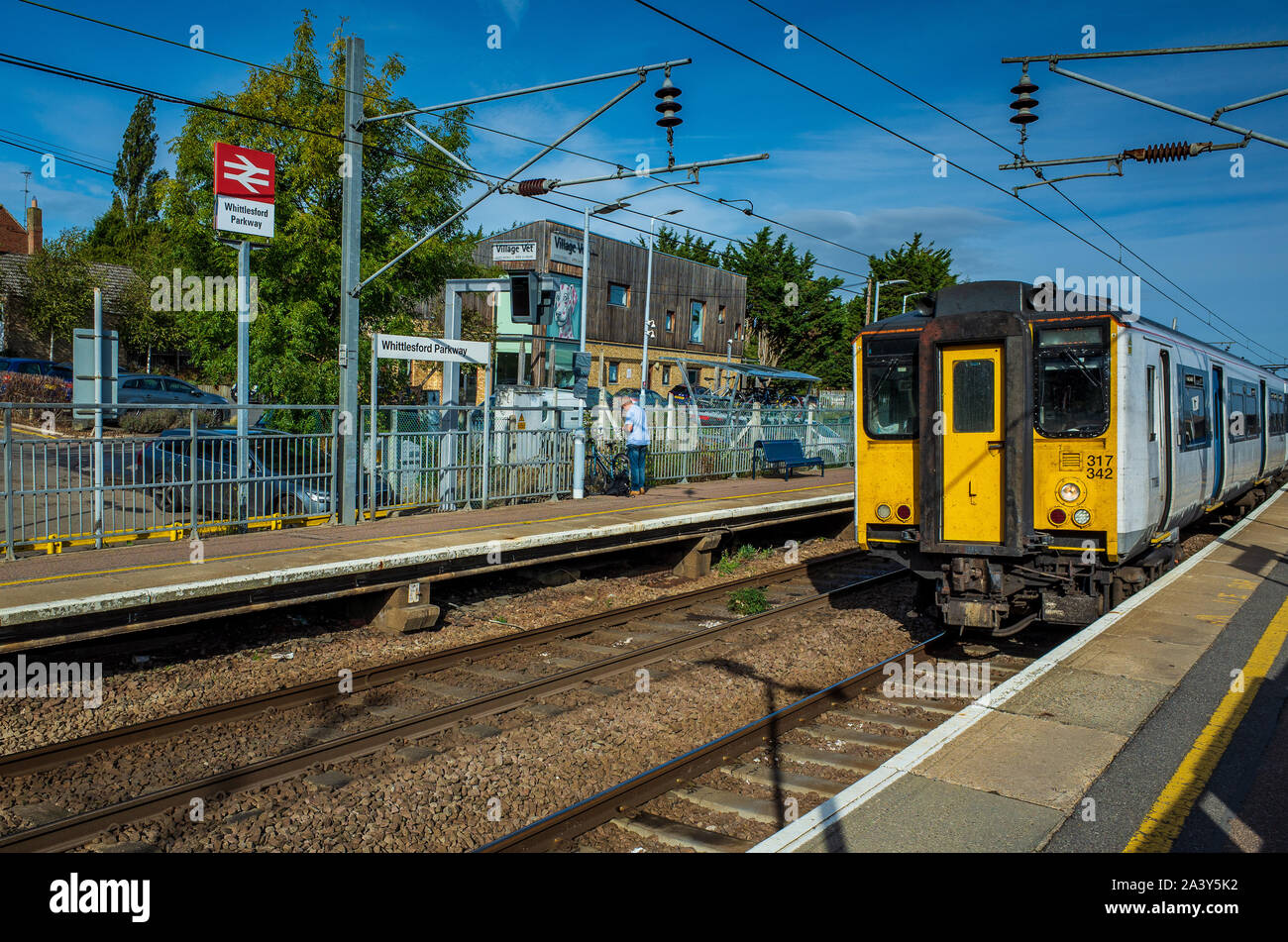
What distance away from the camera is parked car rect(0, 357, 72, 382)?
30344mm

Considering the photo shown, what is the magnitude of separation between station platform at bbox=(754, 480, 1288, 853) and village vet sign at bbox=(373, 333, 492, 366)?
926 cm

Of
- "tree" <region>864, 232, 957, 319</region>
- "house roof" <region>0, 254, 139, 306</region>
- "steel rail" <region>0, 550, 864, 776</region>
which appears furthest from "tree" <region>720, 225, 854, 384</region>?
"steel rail" <region>0, 550, 864, 776</region>

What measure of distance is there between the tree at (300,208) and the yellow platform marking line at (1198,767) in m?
14.3

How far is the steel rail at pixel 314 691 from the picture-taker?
6.53m

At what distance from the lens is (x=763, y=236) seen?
59.6 metres

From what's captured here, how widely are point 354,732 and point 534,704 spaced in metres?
1.53

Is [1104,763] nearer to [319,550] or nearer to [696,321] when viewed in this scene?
[319,550]

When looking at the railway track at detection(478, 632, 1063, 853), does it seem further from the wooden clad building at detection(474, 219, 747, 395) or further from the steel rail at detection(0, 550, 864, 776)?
the wooden clad building at detection(474, 219, 747, 395)

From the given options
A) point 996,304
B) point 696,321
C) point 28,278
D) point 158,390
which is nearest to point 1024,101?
point 996,304

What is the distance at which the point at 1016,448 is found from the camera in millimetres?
8703

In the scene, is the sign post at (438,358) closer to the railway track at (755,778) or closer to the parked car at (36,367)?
the railway track at (755,778)

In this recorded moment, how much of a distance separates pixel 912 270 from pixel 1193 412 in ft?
170
